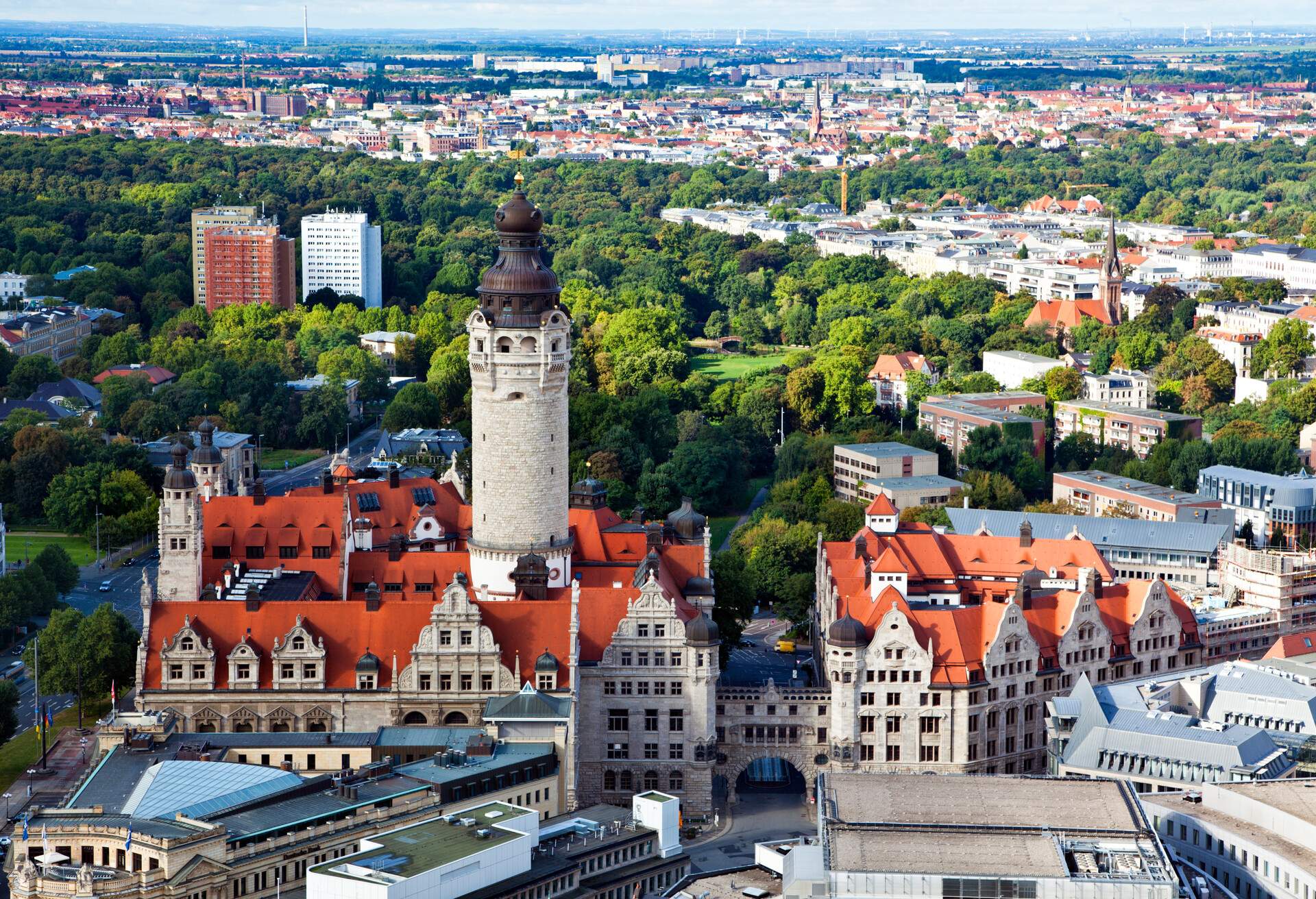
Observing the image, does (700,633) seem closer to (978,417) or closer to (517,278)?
(517,278)

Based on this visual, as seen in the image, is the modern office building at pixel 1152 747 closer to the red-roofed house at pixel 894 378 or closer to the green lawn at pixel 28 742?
the green lawn at pixel 28 742

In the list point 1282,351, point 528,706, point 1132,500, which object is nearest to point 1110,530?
point 1132,500

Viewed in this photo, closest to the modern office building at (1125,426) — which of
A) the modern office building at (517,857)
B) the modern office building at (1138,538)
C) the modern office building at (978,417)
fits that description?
the modern office building at (978,417)

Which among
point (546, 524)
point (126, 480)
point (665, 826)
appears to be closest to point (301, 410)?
point (126, 480)

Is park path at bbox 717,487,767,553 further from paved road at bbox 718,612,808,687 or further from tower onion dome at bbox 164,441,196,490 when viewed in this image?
tower onion dome at bbox 164,441,196,490

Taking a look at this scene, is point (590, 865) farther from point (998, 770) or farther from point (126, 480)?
point (126, 480)

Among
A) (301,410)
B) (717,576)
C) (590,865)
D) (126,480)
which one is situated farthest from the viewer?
(301,410)
